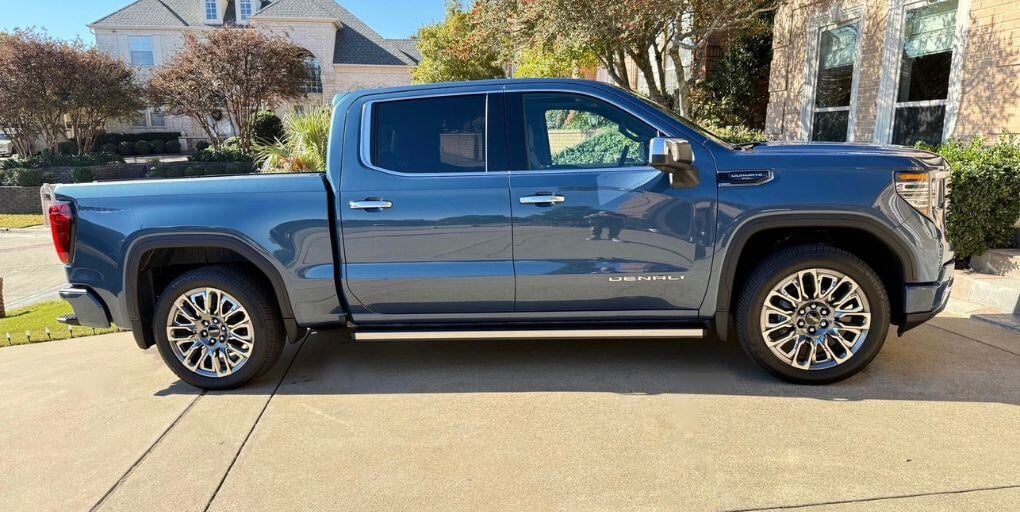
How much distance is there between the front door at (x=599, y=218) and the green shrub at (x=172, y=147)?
40.2 meters

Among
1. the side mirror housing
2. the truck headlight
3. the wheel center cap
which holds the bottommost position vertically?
the wheel center cap

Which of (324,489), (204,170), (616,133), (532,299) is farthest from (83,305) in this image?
(204,170)

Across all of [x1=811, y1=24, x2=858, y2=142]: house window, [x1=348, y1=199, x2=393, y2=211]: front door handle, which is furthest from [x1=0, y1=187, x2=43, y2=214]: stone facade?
[x1=811, y1=24, x2=858, y2=142]: house window

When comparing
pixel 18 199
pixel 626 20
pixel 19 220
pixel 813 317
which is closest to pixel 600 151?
pixel 813 317

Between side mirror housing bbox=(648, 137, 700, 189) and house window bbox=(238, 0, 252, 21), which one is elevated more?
house window bbox=(238, 0, 252, 21)

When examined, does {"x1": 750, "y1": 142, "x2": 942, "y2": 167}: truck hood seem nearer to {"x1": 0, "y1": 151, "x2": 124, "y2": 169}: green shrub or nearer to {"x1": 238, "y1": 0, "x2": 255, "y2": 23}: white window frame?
{"x1": 0, "y1": 151, "x2": 124, "y2": 169}: green shrub

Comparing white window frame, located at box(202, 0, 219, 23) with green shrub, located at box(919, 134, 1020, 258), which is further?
white window frame, located at box(202, 0, 219, 23)

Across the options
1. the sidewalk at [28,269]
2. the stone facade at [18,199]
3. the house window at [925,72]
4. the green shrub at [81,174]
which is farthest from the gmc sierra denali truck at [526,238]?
the stone facade at [18,199]

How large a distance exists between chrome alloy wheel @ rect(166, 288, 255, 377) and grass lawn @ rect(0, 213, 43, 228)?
19258 mm

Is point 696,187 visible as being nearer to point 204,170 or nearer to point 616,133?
point 616,133

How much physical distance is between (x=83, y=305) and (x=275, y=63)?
68.6ft

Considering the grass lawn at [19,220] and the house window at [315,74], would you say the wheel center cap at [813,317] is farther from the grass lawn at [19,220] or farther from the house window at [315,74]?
the house window at [315,74]

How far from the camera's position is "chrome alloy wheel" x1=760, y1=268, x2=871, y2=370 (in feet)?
12.6

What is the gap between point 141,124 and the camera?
40.8 meters
